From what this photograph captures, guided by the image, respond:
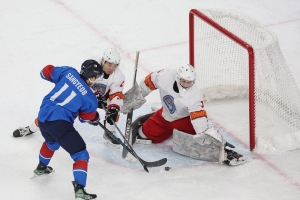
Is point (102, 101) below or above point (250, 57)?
below

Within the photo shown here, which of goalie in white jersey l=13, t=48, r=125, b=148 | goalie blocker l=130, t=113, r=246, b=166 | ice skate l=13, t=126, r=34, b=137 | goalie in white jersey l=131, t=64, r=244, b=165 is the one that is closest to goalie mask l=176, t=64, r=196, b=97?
goalie in white jersey l=131, t=64, r=244, b=165

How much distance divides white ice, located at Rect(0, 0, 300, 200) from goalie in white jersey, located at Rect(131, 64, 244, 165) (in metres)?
0.08

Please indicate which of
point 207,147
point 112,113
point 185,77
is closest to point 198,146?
point 207,147

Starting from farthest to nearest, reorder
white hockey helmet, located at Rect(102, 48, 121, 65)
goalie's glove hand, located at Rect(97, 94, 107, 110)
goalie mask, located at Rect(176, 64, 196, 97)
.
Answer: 1. goalie's glove hand, located at Rect(97, 94, 107, 110)
2. white hockey helmet, located at Rect(102, 48, 121, 65)
3. goalie mask, located at Rect(176, 64, 196, 97)

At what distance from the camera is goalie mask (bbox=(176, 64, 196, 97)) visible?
437 centimetres

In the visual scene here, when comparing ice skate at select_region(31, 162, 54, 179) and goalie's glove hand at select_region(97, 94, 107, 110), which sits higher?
goalie's glove hand at select_region(97, 94, 107, 110)

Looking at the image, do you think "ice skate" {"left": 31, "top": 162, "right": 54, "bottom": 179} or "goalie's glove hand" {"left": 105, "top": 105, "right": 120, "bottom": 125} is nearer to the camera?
"ice skate" {"left": 31, "top": 162, "right": 54, "bottom": 179}

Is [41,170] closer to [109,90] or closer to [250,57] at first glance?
[109,90]

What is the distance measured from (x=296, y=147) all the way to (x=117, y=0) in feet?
8.91

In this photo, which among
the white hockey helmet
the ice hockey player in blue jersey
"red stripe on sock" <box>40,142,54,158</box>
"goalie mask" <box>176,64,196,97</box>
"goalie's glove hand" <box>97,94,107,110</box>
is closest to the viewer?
the ice hockey player in blue jersey

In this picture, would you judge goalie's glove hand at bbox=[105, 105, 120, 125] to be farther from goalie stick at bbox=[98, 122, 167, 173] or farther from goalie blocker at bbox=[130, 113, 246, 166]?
goalie blocker at bbox=[130, 113, 246, 166]

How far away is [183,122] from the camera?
15.2 ft

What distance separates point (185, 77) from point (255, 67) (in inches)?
17.8

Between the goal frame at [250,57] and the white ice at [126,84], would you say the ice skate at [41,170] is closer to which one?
the white ice at [126,84]
